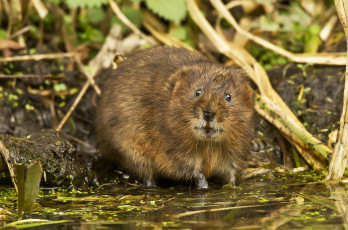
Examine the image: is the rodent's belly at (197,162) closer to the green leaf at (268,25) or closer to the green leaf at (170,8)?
the green leaf at (170,8)

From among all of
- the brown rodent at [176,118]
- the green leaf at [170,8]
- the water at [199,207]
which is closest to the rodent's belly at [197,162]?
the brown rodent at [176,118]

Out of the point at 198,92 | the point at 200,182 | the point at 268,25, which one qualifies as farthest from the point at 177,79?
the point at 268,25

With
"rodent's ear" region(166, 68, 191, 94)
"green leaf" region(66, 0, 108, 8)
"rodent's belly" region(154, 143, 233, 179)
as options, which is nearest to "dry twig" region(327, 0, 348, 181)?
"rodent's belly" region(154, 143, 233, 179)

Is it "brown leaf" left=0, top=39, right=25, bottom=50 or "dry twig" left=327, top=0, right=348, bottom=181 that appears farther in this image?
"brown leaf" left=0, top=39, right=25, bottom=50

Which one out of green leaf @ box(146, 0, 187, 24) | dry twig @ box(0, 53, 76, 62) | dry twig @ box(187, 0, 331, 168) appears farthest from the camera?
green leaf @ box(146, 0, 187, 24)

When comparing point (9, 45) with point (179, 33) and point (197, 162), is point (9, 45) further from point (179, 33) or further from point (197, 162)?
point (197, 162)

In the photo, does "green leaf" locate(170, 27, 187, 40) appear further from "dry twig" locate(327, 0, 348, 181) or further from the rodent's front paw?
"dry twig" locate(327, 0, 348, 181)

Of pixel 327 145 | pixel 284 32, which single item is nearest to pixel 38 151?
pixel 327 145
